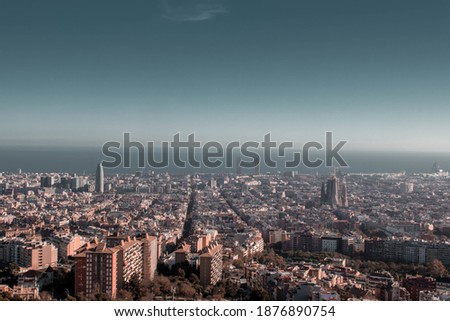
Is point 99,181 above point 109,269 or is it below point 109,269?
above

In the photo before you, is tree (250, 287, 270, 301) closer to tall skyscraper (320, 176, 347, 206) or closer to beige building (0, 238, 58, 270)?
beige building (0, 238, 58, 270)

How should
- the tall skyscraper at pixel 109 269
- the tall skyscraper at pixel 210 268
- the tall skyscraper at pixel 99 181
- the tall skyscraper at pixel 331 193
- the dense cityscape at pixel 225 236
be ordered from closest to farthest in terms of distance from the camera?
the tall skyscraper at pixel 109 269 < the dense cityscape at pixel 225 236 < the tall skyscraper at pixel 210 268 < the tall skyscraper at pixel 99 181 < the tall skyscraper at pixel 331 193

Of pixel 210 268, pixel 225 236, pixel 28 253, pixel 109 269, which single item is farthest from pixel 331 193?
pixel 109 269

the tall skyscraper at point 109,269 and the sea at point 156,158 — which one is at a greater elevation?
the sea at point 156,158

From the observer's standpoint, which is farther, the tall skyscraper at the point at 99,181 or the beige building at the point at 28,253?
the tall skyscraper at the point at 99,181

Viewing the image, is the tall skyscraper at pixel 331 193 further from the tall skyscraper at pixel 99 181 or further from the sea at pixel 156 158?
the tall skyscraper at pixel 99 181
